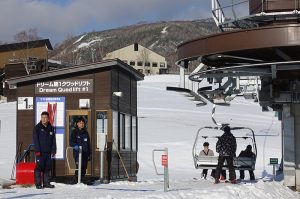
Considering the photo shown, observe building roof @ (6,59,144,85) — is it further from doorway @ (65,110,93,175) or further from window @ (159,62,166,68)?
window @ (159,62,166,68)

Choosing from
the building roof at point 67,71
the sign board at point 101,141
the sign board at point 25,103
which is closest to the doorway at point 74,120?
the sign board at point 101,141

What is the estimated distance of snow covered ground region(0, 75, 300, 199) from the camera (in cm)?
1138

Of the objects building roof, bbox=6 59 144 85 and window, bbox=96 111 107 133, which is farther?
building roof, bbox=6 59 144 85

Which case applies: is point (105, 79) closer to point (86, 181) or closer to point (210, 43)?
point (86, 181)

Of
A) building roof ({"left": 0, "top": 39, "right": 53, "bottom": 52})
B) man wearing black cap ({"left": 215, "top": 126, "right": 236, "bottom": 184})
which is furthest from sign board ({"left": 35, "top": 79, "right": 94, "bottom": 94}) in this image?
building roof ({"left": 0, "top": 39, "right": 53, "bottom": 52})

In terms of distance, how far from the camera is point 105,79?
16984 mm

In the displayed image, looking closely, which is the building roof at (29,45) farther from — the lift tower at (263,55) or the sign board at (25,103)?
the lift tower at (263,55)

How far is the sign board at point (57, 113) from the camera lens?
16.8m

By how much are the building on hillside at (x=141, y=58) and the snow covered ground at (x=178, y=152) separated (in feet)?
228

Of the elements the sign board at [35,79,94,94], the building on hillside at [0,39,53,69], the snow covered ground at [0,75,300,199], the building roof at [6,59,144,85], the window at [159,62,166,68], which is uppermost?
the window at [159,62,166,68]

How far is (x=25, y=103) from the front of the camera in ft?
57.1

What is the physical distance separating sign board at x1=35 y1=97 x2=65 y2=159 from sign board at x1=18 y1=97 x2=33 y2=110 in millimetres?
239

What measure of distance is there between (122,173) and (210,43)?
22.3 ft

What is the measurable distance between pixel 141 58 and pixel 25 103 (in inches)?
4744
